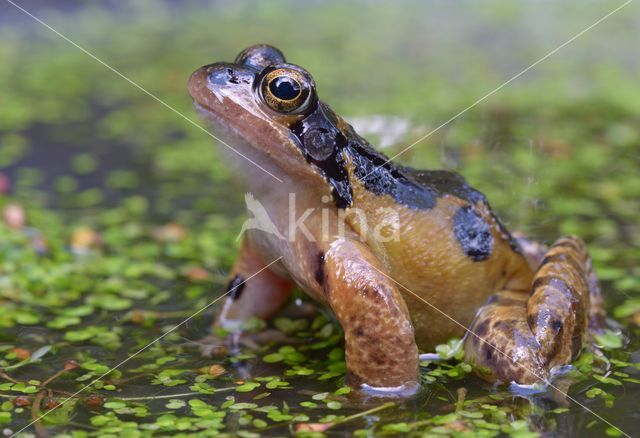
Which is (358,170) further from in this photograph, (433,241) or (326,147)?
(433,241)

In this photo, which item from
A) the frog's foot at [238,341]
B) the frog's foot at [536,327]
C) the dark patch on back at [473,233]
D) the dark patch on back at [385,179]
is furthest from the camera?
the frog's foot at [238,341]

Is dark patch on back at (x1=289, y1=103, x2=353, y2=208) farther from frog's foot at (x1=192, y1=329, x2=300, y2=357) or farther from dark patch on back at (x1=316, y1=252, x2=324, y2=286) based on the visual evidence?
frog's foot at (x1=192, y1=329, x2=300, y2=357)

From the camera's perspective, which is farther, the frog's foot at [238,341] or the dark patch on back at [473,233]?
the frog's foot at [238,341]

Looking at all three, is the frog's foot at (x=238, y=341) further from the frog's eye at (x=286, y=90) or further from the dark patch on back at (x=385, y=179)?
the frog's eye at (x=286, y=90)

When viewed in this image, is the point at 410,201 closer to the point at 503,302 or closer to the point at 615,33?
the point at 503,302

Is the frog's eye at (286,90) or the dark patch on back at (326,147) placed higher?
the frog's eye at (286,90)

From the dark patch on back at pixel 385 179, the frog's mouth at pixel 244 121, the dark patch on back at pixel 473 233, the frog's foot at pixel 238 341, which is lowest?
the frog's foot at pixel 238 341

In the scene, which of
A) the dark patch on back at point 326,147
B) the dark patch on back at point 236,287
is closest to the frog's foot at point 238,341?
the dark patch on back at point 236,287
